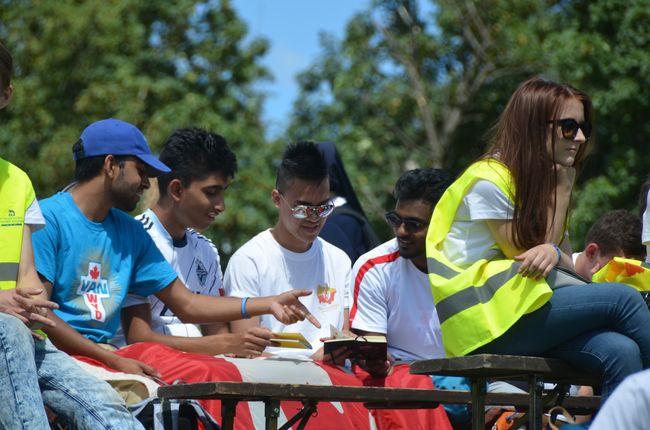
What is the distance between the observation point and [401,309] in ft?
20.4

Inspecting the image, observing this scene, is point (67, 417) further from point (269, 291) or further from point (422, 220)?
point (422, 220)

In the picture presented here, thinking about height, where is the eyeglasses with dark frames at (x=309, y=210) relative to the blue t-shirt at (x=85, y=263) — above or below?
above

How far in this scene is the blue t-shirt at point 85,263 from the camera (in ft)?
17.2

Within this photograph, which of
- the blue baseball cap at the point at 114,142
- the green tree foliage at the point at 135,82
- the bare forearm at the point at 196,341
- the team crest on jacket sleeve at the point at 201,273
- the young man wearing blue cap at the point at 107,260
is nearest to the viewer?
the young man wearing blue cap at the point at 107,260

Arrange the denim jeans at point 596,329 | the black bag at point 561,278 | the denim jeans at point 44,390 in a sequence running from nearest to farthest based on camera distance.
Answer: the denim jeans at point 44,390
the denim jeans at point 596,329
the black bag at point 561,278

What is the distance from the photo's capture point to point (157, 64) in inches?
975

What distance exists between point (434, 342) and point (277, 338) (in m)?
1.10

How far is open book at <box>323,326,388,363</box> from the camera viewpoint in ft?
18.4

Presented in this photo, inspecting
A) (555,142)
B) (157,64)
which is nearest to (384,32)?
(157,64)

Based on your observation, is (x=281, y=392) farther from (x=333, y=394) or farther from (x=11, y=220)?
(x=11, y=220)

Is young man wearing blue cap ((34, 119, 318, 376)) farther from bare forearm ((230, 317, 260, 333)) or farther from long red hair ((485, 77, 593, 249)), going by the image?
long red hair ((485, 77, 593, 249))

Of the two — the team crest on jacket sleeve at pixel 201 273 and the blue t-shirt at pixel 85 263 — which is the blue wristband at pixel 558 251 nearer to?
the blue t-shirt at pixel 85 263

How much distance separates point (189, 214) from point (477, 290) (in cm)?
244

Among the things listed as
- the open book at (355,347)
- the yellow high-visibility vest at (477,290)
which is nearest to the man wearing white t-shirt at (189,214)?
the open book at (355,347)
